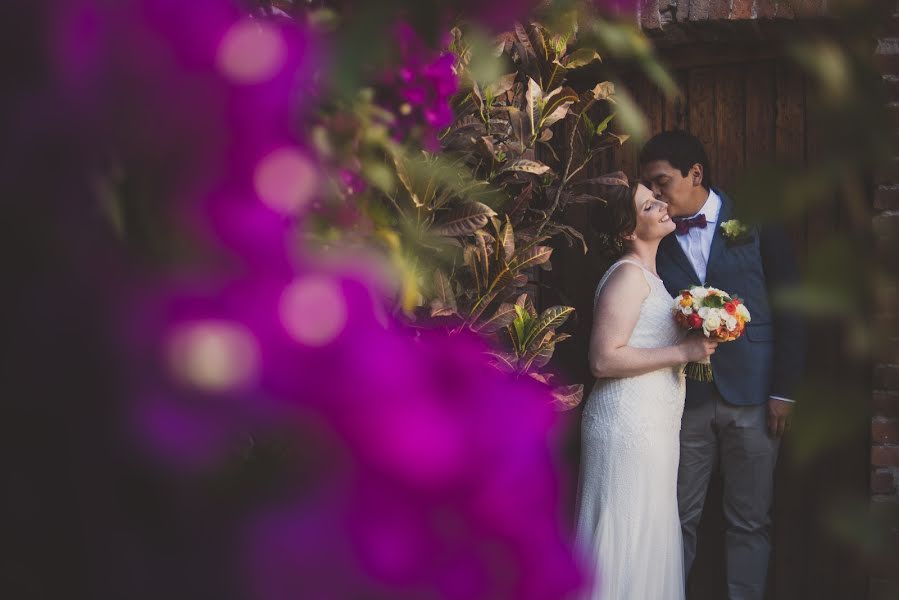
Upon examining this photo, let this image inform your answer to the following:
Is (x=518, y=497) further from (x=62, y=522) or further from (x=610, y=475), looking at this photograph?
(x=610, y=475)

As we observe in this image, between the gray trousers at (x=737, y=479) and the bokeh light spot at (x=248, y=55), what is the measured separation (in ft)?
11.3

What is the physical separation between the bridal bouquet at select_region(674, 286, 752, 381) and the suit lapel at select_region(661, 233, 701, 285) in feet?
0.78

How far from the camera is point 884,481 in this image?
323 cm

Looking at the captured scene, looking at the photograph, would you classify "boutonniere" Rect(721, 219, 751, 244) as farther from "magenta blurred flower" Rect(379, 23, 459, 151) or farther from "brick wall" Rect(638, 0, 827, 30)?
"magenta blurred flower" Rect(379, 23, 459, 151)

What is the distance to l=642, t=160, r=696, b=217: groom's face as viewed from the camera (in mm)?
3496

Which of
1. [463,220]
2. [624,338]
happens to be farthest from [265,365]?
[624,338]

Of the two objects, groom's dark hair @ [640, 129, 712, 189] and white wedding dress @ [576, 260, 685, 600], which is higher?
groom's dark hair @ [640, 129, 712, 189]

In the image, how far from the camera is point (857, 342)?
28cm

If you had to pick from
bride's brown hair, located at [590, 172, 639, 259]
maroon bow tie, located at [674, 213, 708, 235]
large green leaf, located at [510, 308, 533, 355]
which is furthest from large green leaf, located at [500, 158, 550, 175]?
maroon bow tie, located at [674, 213, 708, 235]

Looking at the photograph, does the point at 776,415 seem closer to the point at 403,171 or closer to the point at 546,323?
the point at 546,323

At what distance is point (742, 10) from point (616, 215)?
0.82 meters

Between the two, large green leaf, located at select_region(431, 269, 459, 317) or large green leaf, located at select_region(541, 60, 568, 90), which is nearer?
large green leaf, located at select_region(431, 269, 459, 317)

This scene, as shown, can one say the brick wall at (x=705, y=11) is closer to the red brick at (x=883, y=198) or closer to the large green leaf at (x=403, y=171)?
the red brick at (x=883, y=198)

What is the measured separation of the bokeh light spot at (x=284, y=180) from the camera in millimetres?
248
